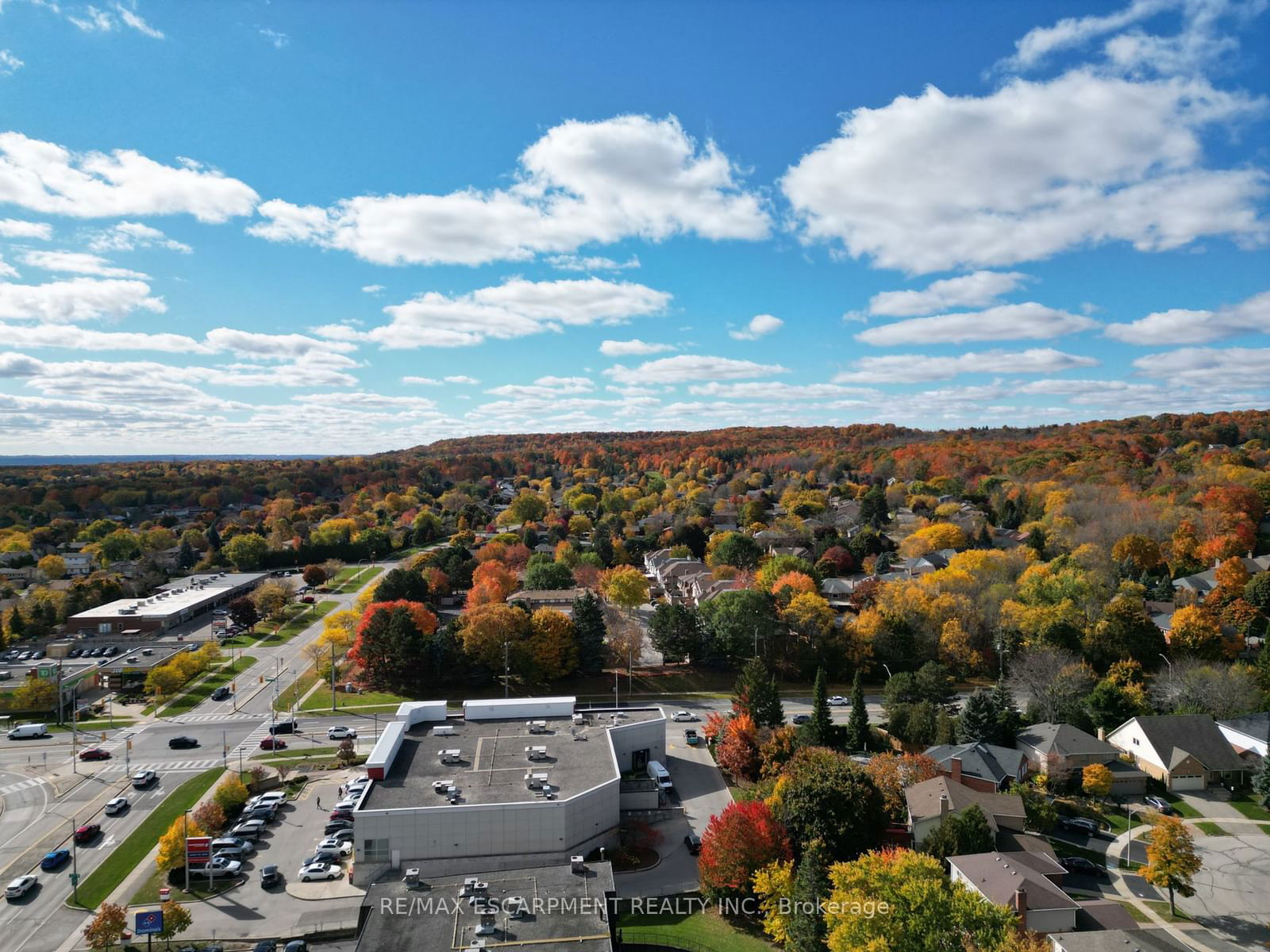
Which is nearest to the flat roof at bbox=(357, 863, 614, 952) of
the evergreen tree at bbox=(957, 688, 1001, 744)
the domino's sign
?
the domino's sign

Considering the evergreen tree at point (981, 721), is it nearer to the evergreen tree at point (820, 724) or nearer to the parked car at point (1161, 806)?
the parked car at point (1161, 806)

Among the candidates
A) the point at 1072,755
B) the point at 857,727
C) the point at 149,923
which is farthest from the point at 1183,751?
the point at 149,923

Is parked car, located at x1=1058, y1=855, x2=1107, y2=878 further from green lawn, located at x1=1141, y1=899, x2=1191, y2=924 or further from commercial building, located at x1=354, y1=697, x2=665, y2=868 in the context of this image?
commercial building, located at x1=354, y1=697, x2=665, y2=868

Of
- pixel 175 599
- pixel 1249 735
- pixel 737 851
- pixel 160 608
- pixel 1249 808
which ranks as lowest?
pixel 1249 808

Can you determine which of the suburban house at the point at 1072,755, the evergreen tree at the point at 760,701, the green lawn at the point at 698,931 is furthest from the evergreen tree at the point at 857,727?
the green lawn at the point at 698,931

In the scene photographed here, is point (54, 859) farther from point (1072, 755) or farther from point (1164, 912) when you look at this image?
point (1072, 755)

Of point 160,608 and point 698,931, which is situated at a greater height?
point 160,608

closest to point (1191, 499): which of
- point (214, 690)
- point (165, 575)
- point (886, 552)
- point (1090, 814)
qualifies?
point (886, 552)
